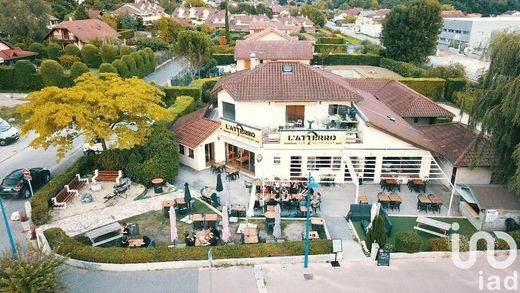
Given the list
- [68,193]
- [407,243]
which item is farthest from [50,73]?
[407,243]

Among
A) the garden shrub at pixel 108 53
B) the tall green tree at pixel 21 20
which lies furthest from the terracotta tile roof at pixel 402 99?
the tall green tree at pixel 21 20

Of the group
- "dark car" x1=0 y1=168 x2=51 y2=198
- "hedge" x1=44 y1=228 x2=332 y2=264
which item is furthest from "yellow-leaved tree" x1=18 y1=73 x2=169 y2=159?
"hedge" x1=44 y1=228 x2=332 y2=264

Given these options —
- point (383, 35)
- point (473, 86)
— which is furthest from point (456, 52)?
point (473, 86)

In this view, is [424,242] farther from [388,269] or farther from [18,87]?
[18,87]

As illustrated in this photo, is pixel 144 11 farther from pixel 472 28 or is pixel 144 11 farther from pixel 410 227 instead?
pixel 410 227

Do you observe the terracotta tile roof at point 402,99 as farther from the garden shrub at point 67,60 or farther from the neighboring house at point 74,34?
the neighboring house at point 74,34

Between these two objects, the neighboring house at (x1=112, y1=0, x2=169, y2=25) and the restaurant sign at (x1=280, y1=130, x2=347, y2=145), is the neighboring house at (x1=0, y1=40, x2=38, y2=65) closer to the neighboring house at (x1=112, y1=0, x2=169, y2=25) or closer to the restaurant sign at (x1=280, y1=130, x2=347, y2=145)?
the restaurant sign at (x1=280, y1=130, x2=347, y2=145)

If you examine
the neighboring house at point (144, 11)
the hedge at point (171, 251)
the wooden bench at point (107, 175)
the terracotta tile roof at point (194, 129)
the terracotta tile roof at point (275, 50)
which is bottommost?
the wooden bench at point (107, 175)
